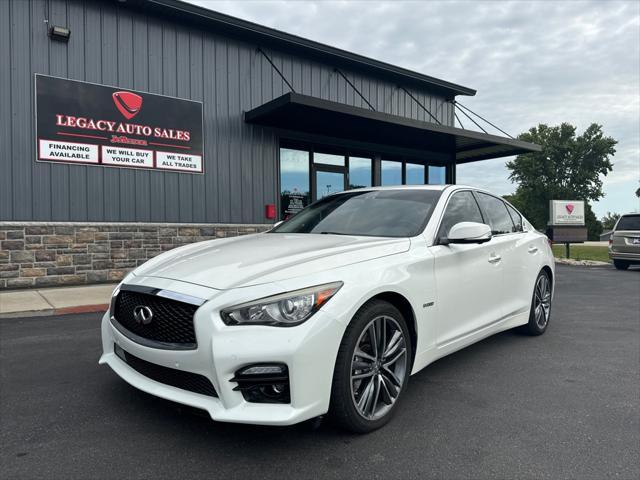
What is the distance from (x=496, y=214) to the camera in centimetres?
468

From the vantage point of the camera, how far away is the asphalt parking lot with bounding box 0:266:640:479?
7.76 ft

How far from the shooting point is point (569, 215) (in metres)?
16.8

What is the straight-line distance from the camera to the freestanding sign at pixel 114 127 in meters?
8.84

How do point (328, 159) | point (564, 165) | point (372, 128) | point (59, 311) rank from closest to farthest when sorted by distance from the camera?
point (59, 311) < point (372, 128) < point (328, 159) < point (564, 165)

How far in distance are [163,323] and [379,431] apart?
1.41m

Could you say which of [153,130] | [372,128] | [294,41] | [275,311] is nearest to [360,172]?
[372,128]

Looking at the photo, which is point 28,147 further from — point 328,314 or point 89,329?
point 328,314

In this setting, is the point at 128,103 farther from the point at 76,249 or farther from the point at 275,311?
the point at 275,311

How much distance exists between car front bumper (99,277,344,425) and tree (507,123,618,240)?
2128 inches

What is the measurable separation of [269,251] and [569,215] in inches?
655

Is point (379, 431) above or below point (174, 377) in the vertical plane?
below

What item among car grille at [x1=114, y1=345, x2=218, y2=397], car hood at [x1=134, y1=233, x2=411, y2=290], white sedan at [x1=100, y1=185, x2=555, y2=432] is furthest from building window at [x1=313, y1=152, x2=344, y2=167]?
car grille at [x1=114, y1=345, x2=218, y2=397]

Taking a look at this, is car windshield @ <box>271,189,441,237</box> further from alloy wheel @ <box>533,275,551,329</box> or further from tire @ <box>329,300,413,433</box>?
alloy wheel @ <box>533,275,551,329</box>

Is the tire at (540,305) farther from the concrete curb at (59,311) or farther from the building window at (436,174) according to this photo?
the building window at (436,174)
